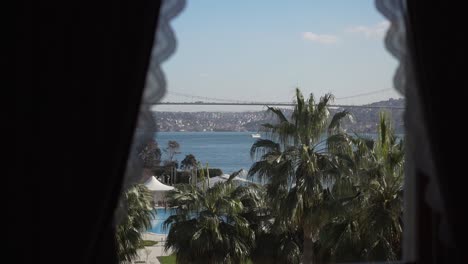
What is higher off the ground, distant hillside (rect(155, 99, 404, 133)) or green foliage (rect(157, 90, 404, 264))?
distant hillside (rect(155, 99, 404, 133))

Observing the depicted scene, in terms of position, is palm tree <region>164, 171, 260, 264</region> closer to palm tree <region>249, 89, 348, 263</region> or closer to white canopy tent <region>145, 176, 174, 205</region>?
palm tree <region>249, 89, 348, 263</region>

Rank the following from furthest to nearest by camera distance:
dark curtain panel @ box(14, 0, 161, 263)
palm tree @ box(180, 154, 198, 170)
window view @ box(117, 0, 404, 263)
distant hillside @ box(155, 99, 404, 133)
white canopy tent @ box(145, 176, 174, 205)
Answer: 1. palm tree @ box(180, 154, 198, 170)
2. white canopy tent @ box(145, 176, 174, 205)
3. window view @ box(117, 0, 404, 263)
4. distant hillside @ box(155, 99, 404, 133)
5. dark curtain panel @ box(14, 0, 161, 263)

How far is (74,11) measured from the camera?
127 cm

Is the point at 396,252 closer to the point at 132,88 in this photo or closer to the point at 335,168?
the point at 335,168

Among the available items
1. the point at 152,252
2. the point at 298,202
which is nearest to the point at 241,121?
the point at 298,202

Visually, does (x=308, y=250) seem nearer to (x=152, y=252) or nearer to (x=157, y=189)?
(x=157, y=189)

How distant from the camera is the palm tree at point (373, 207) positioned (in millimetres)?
6727

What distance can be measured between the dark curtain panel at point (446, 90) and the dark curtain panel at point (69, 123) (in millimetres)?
721

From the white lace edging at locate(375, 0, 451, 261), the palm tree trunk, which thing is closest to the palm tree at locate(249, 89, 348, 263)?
the palm tree trunk

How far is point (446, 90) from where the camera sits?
4.69 ft

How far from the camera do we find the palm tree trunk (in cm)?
810

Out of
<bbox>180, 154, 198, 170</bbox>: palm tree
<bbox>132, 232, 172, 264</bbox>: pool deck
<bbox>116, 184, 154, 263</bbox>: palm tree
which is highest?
<bbox>180, 154, 198, 170</bbox>: palm tree

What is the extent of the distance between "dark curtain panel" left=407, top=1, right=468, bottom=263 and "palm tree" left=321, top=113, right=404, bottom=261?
5.17m

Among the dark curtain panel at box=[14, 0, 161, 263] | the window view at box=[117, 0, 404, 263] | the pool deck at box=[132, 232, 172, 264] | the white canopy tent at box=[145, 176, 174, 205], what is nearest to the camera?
the dark curtain panel at box=[14, 0, 161, 263]
